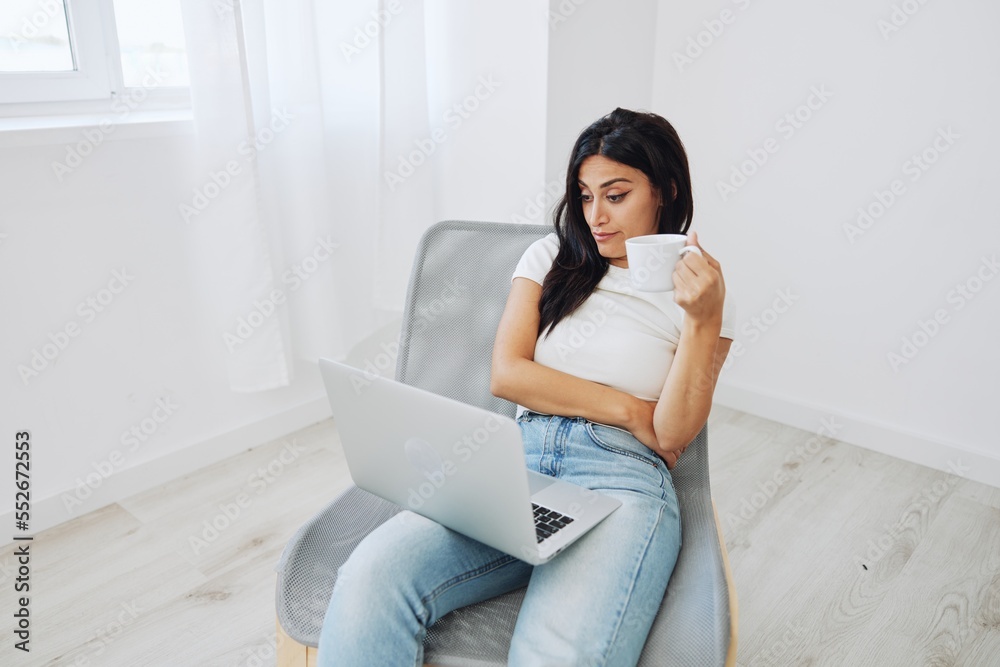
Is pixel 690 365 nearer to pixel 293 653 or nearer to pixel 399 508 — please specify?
pixel 399 508

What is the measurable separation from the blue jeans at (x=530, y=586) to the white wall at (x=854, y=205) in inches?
56.9

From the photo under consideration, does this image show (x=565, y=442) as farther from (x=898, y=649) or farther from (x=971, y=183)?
(x=971, y=183)

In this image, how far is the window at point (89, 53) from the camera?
5.93 ft

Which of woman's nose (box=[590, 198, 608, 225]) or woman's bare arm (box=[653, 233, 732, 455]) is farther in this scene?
woman's nose (box=[590, 198, 608, 225])

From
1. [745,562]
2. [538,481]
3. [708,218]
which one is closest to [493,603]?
[538,481]

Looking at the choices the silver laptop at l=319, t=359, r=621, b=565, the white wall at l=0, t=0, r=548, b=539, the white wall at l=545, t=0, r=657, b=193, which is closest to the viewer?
the silver laptop at l=319, t=359, r=621, b=565

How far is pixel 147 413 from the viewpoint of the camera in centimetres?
206

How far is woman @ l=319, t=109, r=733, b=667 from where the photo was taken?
96 centimetres

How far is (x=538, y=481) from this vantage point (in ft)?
3.76

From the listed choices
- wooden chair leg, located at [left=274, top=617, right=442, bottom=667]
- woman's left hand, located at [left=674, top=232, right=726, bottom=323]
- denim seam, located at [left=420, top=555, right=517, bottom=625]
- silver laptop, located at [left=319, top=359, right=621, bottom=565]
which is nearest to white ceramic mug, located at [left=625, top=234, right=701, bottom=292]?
woman's left hand, located at [left=674, top=232, right=726, bottom=323]

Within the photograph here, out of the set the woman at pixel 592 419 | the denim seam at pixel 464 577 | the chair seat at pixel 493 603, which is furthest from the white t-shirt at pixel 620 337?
the denim seam at pixel 464 577

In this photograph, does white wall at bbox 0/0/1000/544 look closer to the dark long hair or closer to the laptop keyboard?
the dark long hair

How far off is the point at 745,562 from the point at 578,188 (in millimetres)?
1009

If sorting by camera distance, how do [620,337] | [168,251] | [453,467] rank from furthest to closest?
[168,251] < [620,337] < [453,467]
